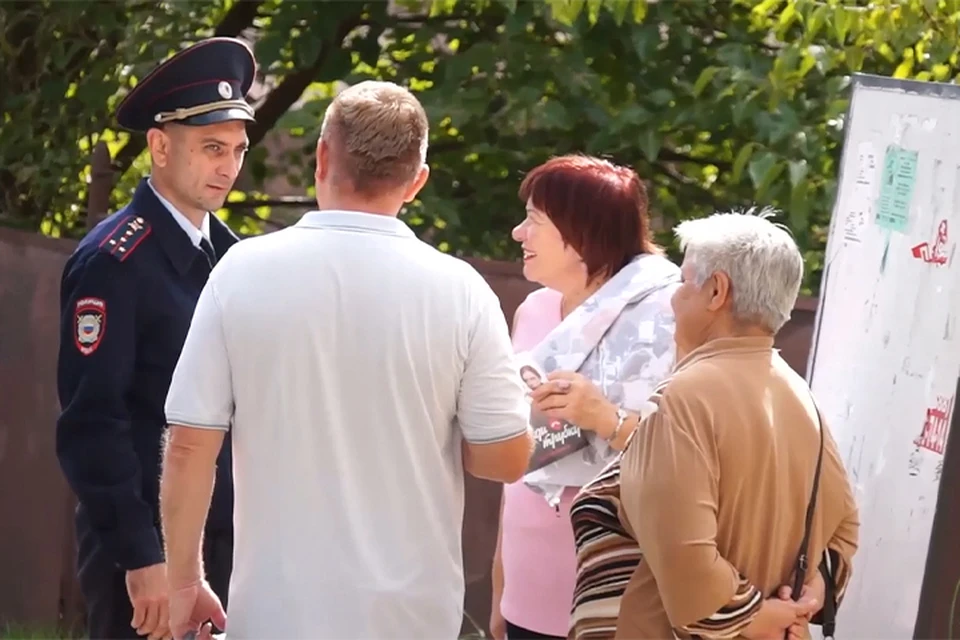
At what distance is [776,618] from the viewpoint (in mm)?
2613

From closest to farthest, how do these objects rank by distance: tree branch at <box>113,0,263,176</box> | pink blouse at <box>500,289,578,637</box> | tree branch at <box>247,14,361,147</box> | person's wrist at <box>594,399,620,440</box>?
person's wrist at <box>594,399,620,440</box> < pink blouse at <box>500,289,578,637</box> < tree branch at <box>247,14,361,147</box> < tree branch at <box>113,0,263,176</box>

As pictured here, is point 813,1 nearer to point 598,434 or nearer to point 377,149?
point 598,434

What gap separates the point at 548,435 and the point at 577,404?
12cm

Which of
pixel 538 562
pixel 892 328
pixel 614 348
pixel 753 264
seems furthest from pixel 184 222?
pixel 892 328

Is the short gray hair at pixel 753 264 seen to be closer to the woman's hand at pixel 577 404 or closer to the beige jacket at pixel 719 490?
the beige jacket at pixel 719 490

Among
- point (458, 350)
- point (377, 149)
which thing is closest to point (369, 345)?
point (458, 350)

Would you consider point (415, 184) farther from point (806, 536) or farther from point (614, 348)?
point (806, 536)

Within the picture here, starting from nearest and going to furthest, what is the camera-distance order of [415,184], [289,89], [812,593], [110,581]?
[415,184] < [812,593] < [110,581] < [289,89]

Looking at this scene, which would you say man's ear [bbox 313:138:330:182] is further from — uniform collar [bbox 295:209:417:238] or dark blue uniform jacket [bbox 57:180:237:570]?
dark blue uniform jacket [bbox 57:180:237:570]

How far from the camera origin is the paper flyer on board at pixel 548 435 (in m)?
3.16

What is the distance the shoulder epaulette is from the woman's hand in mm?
Result: 895

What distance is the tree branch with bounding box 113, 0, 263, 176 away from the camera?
5.90 metres

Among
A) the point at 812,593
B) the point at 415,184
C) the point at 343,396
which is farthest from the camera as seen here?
the point at 812,593

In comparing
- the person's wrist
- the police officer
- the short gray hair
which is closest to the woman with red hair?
the person's wrist
